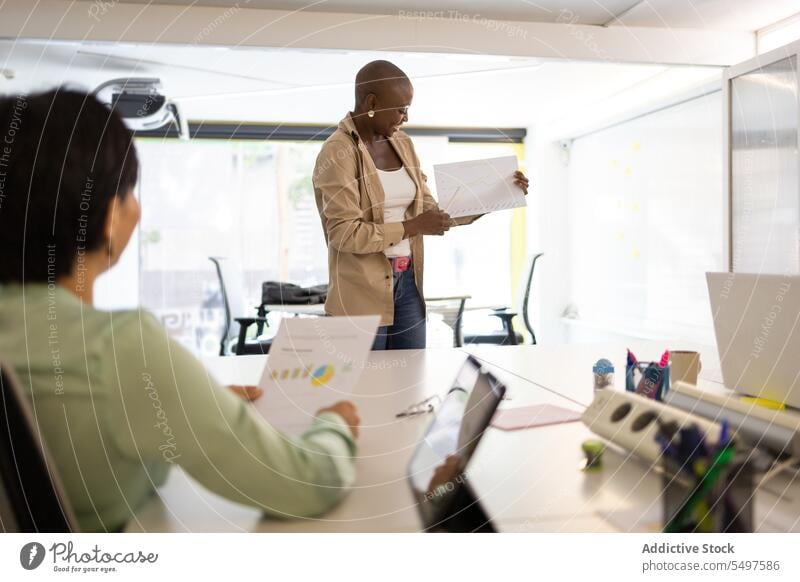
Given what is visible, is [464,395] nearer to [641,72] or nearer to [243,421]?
[243,421]

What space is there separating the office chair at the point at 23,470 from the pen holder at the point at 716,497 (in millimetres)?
646

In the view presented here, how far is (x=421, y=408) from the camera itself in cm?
124

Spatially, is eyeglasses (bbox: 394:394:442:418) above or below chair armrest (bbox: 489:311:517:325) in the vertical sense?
above

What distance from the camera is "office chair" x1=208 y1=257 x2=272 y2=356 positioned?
380 centimetres

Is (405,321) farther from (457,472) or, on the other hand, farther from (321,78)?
(321,78)

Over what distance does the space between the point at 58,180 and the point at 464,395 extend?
1.95 ft

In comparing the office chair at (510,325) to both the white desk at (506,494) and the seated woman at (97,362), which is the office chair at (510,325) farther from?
the seated woman at (97,362)

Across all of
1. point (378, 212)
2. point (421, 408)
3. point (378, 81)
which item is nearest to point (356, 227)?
point (378, 212)

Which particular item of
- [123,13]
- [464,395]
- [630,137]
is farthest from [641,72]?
[464,395]

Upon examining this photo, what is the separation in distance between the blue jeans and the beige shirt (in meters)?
0.03

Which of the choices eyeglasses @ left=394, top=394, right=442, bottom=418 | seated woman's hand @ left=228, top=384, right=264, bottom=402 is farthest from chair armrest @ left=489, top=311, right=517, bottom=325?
seated woman's hand @ left=228, top=384, right=264, bottom=402

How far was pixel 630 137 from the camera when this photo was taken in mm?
5145

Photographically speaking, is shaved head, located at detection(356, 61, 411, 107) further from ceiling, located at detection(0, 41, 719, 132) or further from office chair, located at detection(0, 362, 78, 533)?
office chair, located at detection(0, 362, 78, 533)

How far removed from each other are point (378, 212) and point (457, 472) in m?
1.17
